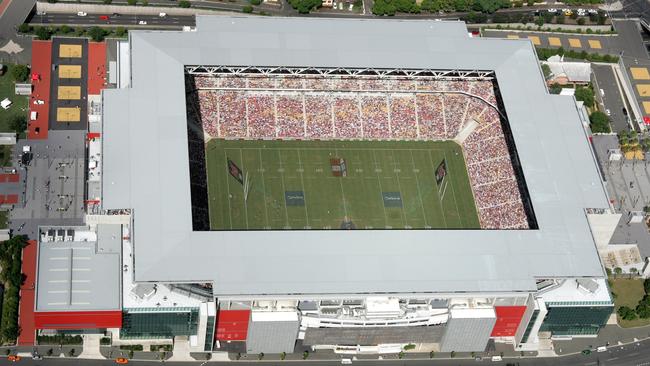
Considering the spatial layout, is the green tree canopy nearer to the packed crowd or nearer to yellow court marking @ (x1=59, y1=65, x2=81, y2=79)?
the packed crowd

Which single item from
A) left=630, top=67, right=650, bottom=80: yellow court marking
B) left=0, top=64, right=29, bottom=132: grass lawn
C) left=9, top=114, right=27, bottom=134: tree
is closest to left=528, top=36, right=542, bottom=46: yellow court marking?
left=630, top=67, right=650, bottom=80: yellow court marking

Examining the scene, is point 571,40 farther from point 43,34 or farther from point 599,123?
point 43,34

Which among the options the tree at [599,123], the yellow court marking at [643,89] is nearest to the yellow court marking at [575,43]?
the yellow court marking at [643,89]

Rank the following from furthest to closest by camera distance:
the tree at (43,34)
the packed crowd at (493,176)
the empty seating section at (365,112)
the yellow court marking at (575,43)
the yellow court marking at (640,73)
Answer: the yellow court marking at (575,43) < the yellow court marking at (640,73) < the tree at (43,34) < the empty seating section at (365,112) < the packed crowd at (493,176)

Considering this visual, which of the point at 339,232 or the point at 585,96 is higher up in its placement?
the point at 585,96

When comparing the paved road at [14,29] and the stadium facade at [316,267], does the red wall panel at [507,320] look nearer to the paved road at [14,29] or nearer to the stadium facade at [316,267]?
the stadium facade at [316,267]

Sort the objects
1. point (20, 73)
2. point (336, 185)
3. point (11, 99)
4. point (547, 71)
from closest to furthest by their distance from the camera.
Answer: point (336, 185) → point (11, 99) → point (20, 73) → point (547, 71)

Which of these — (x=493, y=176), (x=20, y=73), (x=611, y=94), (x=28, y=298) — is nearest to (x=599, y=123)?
(x=611, y=94)
